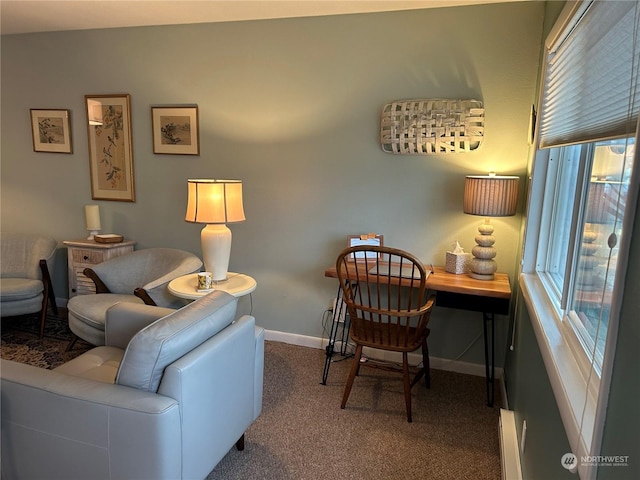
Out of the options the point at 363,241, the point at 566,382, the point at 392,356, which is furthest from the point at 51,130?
the point at 566,382

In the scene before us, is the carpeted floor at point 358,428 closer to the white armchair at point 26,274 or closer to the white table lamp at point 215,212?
the white armchair at point 26,274

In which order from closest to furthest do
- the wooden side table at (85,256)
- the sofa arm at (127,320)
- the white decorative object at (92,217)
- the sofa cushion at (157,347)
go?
the sofa cushion at (157,347), the sofa arm at (127,320), the wooden side table at (85,256), the white decorative object at (92,217)

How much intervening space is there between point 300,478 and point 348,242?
1.51 m

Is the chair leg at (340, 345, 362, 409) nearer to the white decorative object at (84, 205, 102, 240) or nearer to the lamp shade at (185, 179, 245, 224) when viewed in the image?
the lamp shade at (185, 179, 245, 224)

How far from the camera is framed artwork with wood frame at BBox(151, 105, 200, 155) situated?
3.30m

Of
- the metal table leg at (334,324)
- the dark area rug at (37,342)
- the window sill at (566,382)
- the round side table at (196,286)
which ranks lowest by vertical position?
the dark area rug at (37,342)

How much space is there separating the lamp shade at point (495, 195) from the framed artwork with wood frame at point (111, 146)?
2717 mm

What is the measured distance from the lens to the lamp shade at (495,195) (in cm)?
238

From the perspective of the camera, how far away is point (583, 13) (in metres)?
1.42

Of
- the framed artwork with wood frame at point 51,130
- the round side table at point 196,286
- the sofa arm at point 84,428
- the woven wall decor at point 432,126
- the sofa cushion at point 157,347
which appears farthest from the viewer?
the framed artwork with wood frame at point 51,130

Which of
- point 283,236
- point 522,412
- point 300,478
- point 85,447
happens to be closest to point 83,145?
point 283,236

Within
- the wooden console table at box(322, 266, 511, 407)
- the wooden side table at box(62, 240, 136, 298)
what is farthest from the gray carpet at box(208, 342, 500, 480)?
the wooden side table at box(62, 240, 136, 298)

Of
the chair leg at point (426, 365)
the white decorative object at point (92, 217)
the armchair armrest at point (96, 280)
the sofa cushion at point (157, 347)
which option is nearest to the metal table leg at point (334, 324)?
the chair leg at point (426, 365)

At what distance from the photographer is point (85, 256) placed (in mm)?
3479
